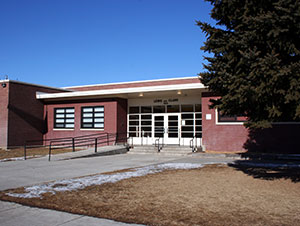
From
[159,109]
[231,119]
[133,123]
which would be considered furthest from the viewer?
[133,123]

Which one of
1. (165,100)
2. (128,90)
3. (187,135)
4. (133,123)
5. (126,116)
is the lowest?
(187,135)

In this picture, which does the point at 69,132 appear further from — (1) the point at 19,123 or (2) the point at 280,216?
(2) the point at 280,216

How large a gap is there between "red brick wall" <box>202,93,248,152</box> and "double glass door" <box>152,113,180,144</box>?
9.66ft

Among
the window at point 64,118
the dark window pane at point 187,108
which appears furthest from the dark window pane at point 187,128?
the window at point 64,118

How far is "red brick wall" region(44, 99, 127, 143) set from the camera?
23484 millimetres

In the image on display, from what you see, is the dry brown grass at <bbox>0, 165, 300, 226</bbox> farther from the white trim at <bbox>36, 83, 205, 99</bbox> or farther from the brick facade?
the brick facade

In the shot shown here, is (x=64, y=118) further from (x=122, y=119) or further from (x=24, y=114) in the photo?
(x=122, y=119)

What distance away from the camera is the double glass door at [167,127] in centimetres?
2255

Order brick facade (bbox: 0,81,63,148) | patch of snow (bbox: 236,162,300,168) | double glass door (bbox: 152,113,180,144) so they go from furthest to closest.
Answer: brick facade (bbox: 0,81,63,148) < double glass door (bbox: 152,113,180,144) < patch of snow (bbox: 236,162,300,168)

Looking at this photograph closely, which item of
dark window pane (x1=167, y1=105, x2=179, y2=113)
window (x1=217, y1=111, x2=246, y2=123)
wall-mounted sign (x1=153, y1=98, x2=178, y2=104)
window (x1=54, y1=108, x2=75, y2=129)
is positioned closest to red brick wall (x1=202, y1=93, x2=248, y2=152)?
window (x1=217, y1=111, x2=246, y2=123)

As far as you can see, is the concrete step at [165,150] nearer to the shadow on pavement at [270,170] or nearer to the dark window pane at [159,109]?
the dark window pane at [159,109]

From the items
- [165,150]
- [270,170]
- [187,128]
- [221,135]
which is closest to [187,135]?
[187,128]

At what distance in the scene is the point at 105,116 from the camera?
23766 millimetres

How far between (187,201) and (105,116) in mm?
17181
